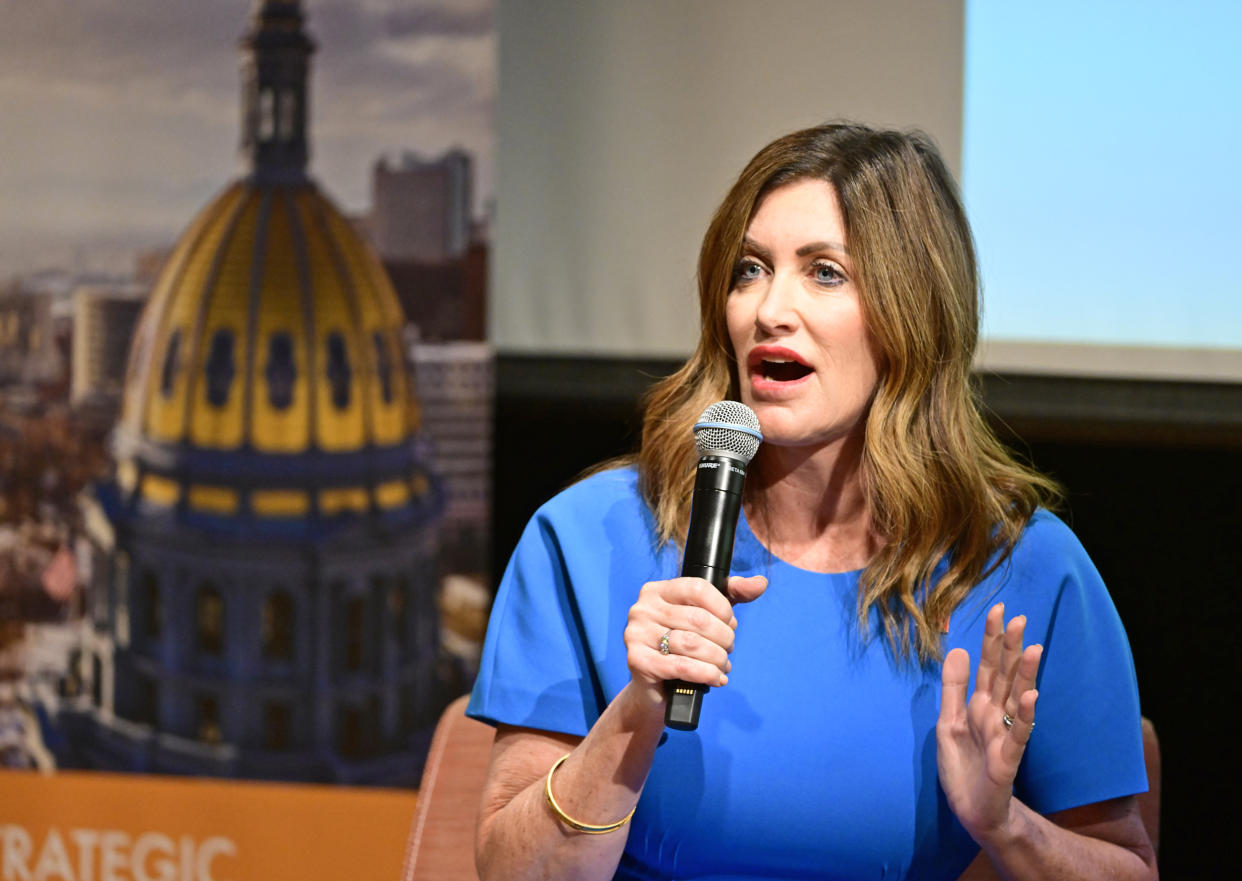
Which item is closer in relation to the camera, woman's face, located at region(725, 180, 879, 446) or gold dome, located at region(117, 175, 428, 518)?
woman's face, located at region(725, 180, 879, 446)

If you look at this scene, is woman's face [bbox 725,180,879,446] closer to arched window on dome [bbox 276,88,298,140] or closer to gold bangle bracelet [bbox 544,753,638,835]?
gold bangle bracelet [bbox 544,753,638,835]

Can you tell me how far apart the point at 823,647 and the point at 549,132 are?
2.88 meters

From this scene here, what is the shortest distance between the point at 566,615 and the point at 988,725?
48cm

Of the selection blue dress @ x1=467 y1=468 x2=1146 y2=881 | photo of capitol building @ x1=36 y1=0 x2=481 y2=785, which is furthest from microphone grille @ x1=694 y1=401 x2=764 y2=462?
photo of capitol building @ x1=36 y1=0 x2=481 y2=785

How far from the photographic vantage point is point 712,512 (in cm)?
114

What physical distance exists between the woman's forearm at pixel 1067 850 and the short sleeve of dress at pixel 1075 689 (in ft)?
0.15

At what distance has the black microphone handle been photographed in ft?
3.59

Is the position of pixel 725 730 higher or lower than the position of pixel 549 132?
lower

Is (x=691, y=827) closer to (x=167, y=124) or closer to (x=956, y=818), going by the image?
(x=956, y=818)

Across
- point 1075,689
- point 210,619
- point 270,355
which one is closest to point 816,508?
point 1075,689

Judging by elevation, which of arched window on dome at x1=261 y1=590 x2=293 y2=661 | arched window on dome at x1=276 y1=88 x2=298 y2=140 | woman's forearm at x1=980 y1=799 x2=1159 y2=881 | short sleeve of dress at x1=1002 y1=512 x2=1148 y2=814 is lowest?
arched window on dome at x1=261 y1=590 x2=293 y2=661

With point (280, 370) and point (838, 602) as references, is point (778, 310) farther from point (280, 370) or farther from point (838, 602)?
point (280, 370)

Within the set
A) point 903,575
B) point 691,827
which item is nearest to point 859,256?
point 903,575

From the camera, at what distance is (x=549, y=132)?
4.06m
